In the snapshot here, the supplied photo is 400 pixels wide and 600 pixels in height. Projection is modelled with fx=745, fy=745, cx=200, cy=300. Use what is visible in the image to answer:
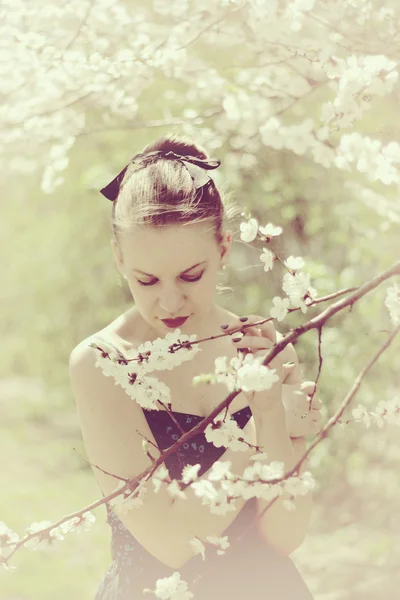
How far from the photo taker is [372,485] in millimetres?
1945

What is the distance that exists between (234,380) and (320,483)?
1182mm

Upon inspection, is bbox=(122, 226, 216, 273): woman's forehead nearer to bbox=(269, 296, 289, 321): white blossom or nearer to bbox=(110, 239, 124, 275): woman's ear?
bbox=(110, 239, 124, 275): woman's ear

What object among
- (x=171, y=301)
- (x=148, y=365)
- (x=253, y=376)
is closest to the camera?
(x=253, y=376)

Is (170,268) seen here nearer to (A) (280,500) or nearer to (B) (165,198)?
(B) (165,198)

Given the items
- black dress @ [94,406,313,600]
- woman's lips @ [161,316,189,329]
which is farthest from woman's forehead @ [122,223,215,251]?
black dress @ [94,406,313,600]

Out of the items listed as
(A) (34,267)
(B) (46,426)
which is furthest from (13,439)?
(A) (34,267)

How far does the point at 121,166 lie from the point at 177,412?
0.49 meters

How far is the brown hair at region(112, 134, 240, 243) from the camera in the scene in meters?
1.14

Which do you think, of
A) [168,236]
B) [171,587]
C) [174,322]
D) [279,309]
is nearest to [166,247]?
[168,236]

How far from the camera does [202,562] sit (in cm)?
122

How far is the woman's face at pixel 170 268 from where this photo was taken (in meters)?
1.14

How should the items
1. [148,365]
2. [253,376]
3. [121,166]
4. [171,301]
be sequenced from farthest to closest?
[121,166], [171,301], [148,365], [253,376]

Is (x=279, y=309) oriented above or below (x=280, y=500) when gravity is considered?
above

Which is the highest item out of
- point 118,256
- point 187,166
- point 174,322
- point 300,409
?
point 187,166
